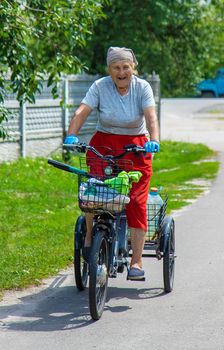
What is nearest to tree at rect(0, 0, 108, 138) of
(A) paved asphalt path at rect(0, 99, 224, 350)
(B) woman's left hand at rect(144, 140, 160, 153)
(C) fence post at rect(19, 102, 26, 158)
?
(A) paved asphalt path at rect(0, 99, 224, 350)

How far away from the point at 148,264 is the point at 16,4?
120 inches

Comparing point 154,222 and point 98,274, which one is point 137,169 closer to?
point 154,222

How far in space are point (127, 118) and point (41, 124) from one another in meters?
10.5

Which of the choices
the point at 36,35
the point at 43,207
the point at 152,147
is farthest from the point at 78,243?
the point at 43,207

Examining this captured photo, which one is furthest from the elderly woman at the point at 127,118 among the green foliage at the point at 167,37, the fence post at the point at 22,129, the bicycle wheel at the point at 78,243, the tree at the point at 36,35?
the green foliage at the point at 167,37

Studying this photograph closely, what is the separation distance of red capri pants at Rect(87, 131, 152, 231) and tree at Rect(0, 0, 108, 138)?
108 inches

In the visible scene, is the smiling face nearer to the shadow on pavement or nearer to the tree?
the shadow on pavement

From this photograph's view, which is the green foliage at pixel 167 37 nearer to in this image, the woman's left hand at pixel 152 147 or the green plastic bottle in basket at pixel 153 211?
the green plastic bottle in basket at pixel 153 211

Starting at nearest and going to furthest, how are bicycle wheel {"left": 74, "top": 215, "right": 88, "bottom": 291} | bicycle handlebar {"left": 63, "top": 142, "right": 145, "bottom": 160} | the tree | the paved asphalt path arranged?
the paved asphalt path < bicycle handlebar {"left": 63, "top": 142, "right": 145, "bottom": 160} < bicycle wheel {"left": 74, "top": 215, "right": 88, "bottom": 291} < the tree

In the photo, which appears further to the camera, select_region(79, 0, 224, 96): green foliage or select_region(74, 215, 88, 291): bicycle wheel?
select_region(79, 0, 224, 96): green foliage

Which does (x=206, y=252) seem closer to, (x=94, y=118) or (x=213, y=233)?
(x=213, y=233)

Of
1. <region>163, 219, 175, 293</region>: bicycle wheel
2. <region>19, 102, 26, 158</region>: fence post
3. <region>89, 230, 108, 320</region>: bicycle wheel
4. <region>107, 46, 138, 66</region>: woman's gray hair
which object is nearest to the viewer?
<region>89, 230, 108, 320</region>: bicycle wheel

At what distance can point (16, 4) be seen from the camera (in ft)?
32.3

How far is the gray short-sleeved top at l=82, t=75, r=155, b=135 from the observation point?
23.2ft
